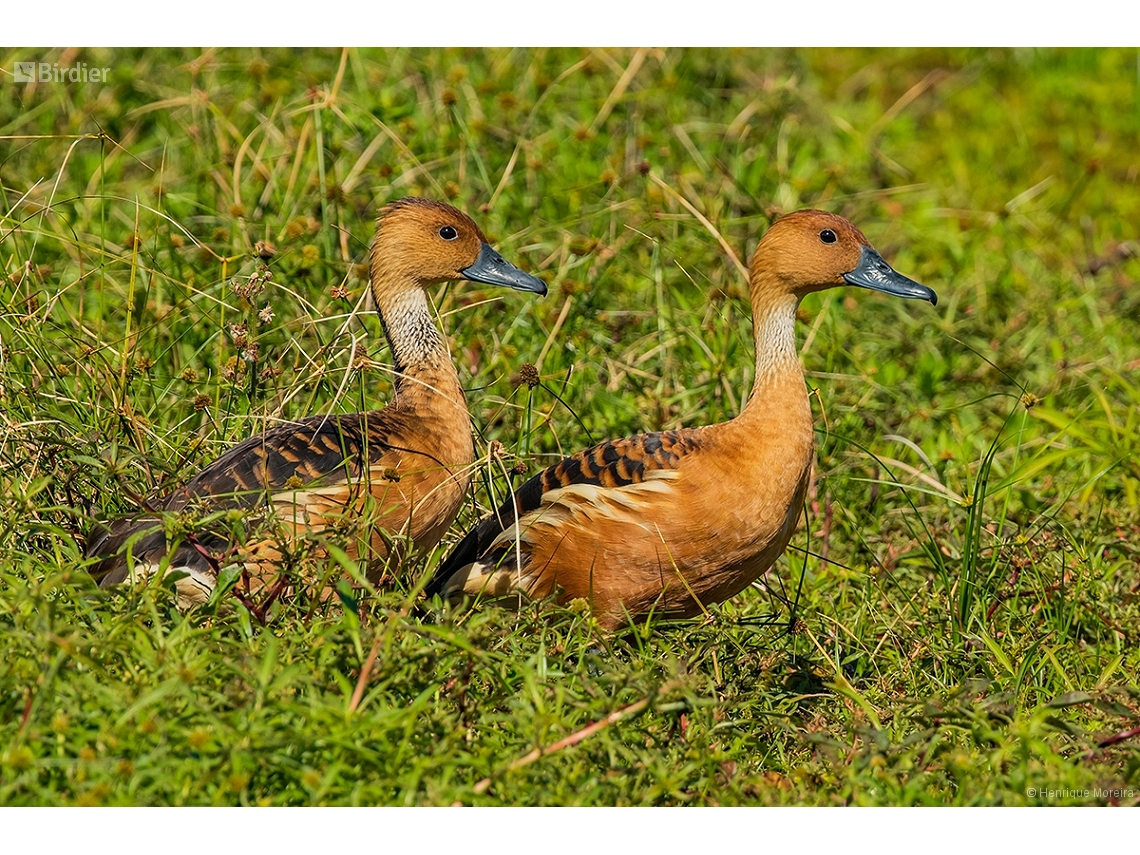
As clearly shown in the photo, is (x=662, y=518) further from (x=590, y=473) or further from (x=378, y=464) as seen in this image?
(x=378, y=464)

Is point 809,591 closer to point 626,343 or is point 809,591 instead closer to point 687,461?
point 687,461

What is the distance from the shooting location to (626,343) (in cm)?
597

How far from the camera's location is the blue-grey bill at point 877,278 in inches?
189

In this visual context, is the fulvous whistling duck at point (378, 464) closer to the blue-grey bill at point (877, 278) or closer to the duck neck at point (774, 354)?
the duck neck at point (774, 354)

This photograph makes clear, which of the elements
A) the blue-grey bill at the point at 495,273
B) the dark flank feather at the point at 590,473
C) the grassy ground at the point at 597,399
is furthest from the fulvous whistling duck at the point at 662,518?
the blue-grey bill at the point at 495,273

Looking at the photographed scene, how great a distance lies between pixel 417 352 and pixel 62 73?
3.46 meters

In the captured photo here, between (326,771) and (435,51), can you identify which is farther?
(435,51)

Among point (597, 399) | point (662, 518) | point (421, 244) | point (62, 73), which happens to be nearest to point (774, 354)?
point (662, 518)

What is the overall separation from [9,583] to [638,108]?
4805 millimetres

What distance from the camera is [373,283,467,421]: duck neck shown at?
4652mm

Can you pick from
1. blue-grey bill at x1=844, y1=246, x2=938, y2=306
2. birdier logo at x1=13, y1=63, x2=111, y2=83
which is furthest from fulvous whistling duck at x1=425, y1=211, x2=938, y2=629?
birdier logo at x1=13, y1=63, x2=111, y2=83

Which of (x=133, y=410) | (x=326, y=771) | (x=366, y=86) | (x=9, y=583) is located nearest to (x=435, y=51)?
(x=366, y=86)

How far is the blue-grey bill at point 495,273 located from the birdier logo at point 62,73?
9.47ft

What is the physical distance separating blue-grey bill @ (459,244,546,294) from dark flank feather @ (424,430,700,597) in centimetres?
71
